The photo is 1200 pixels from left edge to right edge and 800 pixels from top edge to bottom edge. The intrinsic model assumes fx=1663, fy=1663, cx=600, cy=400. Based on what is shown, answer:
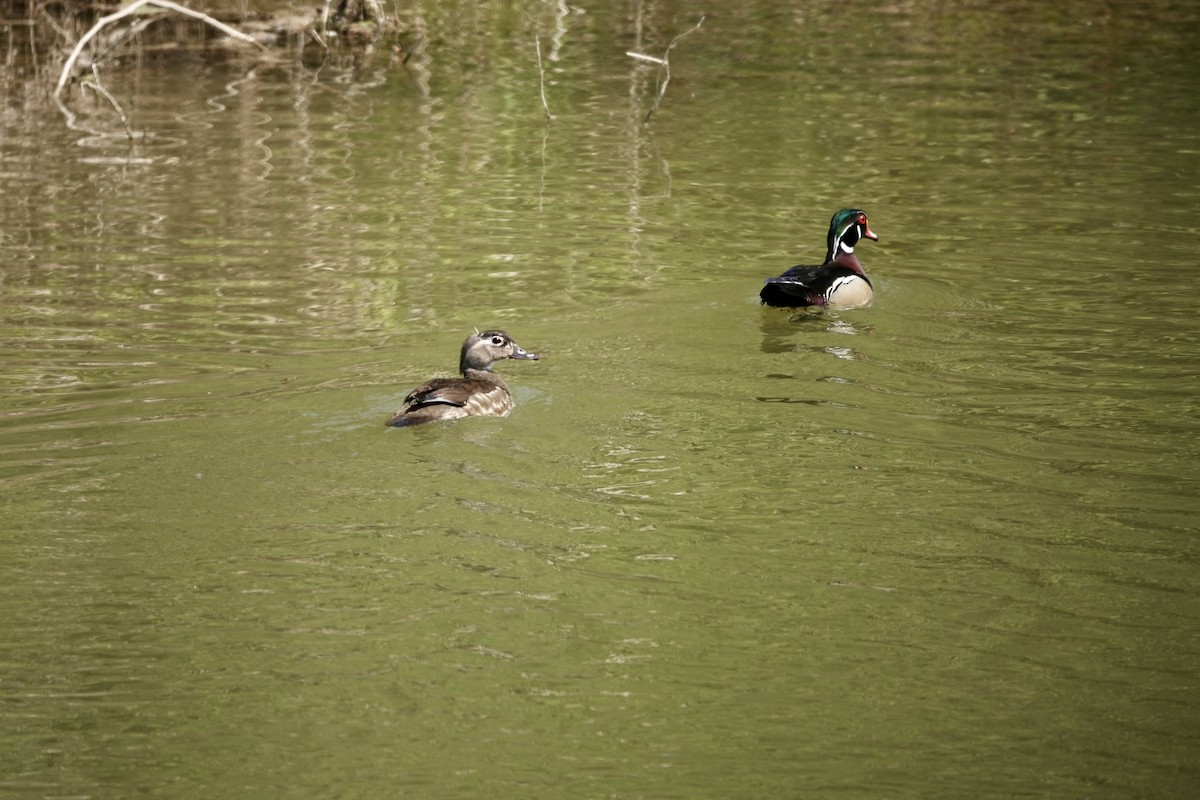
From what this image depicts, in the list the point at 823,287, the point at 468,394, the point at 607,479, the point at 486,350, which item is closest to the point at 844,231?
the point at 823,287

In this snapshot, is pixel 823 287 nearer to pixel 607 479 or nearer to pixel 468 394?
pixel 468 394

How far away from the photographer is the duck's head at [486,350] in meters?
11.4

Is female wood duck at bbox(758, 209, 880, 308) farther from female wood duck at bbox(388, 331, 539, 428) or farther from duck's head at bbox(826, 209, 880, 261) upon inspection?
female wood duck at bbox(388, 331, 539, 428)

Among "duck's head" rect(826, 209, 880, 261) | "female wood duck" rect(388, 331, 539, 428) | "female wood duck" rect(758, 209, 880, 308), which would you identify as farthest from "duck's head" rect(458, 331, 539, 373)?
"duck's head" rect(826, 209, 880, 261)

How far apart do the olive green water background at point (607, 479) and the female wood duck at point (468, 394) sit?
0.19 metres

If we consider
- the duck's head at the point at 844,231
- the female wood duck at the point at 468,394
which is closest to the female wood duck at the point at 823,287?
the duck's head at the point at 844,231

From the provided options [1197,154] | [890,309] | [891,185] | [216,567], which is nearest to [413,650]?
[216,567]

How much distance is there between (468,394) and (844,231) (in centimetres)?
517

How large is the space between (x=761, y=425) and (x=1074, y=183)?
8.86m

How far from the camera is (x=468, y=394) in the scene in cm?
1038

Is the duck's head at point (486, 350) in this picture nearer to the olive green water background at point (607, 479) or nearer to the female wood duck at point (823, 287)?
the olive green water background at point (607, 479)

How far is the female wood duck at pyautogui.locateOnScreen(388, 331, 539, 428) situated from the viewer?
405 inches

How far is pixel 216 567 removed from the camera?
8344 millimetres

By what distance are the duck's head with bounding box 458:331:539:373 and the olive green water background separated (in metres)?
0.32
